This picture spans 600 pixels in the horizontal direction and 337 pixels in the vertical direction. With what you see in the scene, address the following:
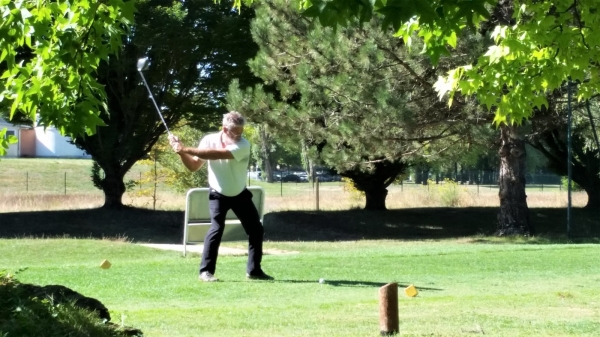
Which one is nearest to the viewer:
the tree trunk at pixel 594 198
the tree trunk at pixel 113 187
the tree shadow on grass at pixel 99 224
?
the tree shadow on grass at pixel 99 224

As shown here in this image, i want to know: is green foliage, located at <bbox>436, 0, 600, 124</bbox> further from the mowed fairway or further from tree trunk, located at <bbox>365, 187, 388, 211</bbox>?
tree trunk, located at <bbox>365, 187, 388, 211</bbox>

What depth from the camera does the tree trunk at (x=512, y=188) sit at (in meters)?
24.8

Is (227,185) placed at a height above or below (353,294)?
above

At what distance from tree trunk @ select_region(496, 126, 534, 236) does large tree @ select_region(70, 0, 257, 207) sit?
9337 millimetres

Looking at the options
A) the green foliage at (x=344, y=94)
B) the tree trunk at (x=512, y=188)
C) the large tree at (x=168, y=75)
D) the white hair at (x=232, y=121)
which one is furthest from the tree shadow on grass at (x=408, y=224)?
the white hair at (x=232, y=121)

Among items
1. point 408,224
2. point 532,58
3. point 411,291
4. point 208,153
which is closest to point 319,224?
point 408,224

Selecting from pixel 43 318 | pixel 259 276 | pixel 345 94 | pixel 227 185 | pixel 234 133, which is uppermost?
pixel 345 94

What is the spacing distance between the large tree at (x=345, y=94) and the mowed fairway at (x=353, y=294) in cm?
902

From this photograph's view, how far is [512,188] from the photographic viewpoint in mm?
25297

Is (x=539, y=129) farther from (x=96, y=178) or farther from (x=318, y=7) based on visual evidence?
(x=318, y=7)

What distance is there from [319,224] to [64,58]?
23.7 metres

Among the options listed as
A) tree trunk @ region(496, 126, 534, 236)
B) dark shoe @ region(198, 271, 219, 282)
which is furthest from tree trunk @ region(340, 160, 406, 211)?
dark shoe @ region(198, 271, 219, 282)

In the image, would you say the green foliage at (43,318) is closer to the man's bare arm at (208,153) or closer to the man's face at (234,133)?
the man's bare arm at (208,153)

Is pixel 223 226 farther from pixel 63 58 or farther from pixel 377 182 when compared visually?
pixel 377 182
